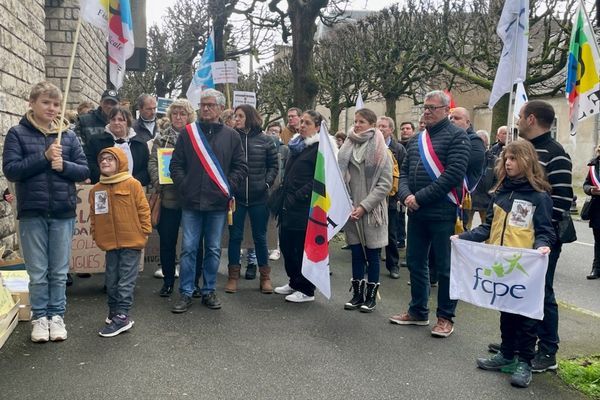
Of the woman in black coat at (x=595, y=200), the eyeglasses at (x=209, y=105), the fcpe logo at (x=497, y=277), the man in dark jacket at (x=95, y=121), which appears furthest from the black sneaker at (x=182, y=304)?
the woman in black coat at (x=595, y=200)

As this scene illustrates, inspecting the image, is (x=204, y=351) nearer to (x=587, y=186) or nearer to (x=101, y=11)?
(x=101, y=11)

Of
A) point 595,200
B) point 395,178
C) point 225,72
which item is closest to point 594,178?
point 595,200

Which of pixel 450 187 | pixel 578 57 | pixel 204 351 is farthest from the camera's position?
pixel 578 57

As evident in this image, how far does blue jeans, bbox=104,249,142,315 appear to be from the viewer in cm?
491

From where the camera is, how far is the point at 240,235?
6430 millimetres

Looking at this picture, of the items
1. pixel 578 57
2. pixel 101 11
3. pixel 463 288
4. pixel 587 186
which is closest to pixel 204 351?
pixel 463 288

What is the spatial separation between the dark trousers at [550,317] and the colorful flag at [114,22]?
4.35 metres

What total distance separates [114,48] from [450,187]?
13.2ft

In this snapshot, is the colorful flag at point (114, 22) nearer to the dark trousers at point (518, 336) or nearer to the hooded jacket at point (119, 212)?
the hooded jacket at point (119, 212)

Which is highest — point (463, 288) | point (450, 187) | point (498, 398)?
point (450, 187)

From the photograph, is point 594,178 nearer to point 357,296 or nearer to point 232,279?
point 357,296

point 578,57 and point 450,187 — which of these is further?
point 578,57

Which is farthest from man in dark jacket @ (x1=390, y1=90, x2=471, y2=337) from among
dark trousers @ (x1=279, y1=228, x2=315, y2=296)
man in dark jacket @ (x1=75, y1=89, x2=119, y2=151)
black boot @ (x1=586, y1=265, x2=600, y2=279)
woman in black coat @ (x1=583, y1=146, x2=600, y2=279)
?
black boot @ (x1=586, y1=265, x2=600, y2=279)

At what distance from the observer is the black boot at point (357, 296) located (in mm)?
5832
